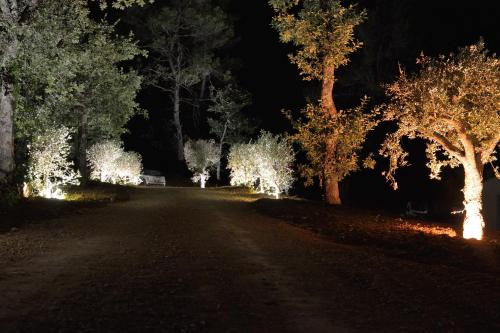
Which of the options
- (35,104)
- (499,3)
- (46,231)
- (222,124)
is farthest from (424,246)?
(222,124)

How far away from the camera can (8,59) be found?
15844 millimetres

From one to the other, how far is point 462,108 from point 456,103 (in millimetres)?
220

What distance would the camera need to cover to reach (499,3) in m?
34.6

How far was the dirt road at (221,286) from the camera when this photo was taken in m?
6.07

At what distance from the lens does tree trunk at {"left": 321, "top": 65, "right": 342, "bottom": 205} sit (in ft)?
69.8

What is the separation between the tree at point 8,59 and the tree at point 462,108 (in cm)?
1130

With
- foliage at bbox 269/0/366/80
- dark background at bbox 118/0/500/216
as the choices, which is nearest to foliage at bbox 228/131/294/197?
foliage at bbox 269/0/366/80

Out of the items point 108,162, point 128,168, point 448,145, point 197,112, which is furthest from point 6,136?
point 197,112

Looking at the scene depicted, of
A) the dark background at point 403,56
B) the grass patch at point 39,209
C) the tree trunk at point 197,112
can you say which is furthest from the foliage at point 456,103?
the tree trunk at point 197,112

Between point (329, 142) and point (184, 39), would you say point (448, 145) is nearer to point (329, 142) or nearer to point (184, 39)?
point (329, 142)

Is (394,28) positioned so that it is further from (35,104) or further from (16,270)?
(16,270)

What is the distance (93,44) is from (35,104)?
5.74 m

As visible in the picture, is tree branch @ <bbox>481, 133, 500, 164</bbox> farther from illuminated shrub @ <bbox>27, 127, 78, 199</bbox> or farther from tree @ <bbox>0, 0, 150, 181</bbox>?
illuminated shrub @ <bbox>27, 127, 78, 199</bbox>

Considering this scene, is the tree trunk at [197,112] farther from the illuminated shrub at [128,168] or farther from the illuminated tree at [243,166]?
the illuminated tree at [243,166]
